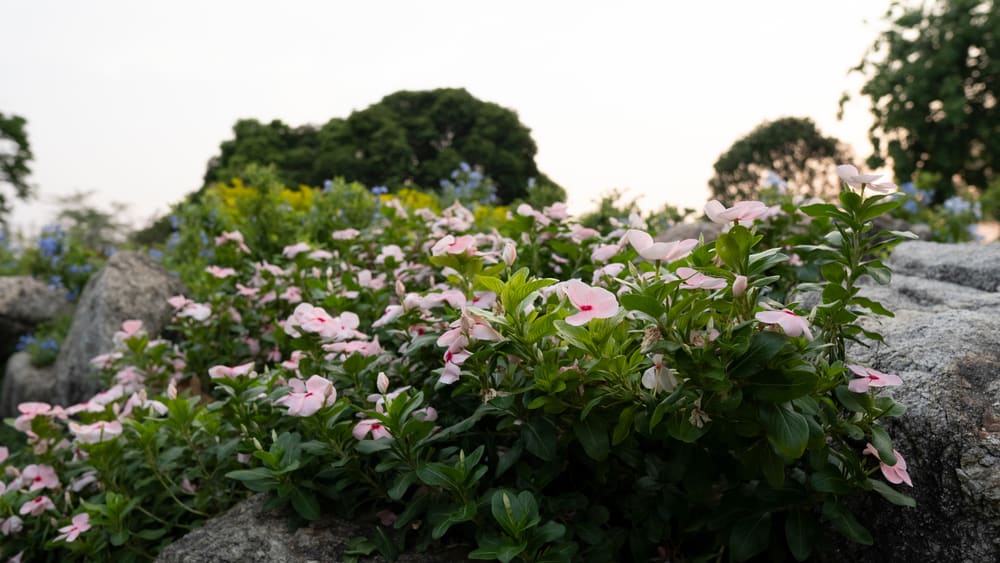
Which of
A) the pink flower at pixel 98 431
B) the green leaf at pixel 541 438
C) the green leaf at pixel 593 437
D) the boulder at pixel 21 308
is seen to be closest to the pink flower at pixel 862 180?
the green leaf at pixel 593 437

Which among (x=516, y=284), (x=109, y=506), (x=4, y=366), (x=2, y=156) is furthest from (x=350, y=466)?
(x=2, y=156)

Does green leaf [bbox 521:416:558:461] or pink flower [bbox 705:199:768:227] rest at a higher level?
pink flower [bbox 705:199:768:227]

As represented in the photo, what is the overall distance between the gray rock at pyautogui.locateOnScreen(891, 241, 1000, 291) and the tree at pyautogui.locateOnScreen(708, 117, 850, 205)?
2667cm

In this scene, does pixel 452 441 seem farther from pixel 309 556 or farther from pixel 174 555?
pixel 174 555

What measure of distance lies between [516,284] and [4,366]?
31.9ft

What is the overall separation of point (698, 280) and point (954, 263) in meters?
2.41

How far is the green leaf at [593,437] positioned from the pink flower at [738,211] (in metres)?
0.59

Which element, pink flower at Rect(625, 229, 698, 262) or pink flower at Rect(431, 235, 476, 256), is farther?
pink flower at Rect(431, 235, 476, 256)

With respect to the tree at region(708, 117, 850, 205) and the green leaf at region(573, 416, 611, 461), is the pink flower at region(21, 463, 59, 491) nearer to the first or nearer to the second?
the green leaf at region(573, 416, 611, 461)

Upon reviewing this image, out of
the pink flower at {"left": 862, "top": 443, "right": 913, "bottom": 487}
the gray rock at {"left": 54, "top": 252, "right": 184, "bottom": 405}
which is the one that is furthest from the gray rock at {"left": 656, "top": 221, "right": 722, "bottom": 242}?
the gray rock at {"left": 54, "top": 252, "right": 184, "bottom": 405}

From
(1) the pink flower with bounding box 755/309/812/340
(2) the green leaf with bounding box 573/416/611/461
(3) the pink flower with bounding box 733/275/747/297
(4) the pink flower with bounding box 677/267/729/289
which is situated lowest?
(2) the green leaf with bounding box 573/416/611/461

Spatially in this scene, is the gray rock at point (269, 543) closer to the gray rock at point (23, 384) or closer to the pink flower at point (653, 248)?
the pink flower at point (653, 248)

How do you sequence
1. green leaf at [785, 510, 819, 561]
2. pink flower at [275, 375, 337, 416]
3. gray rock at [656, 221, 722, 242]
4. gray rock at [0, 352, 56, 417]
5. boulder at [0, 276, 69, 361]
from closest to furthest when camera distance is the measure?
green leaf at [785, 510, 819, 561] < pink flower at [275, 375, 337, 416] < gray rock at [656, 221, 722, 242] < gray rock at [0, 352, 56, 417] < boulder at [0, 276, 69, 361]

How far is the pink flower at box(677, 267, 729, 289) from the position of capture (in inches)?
59.3
